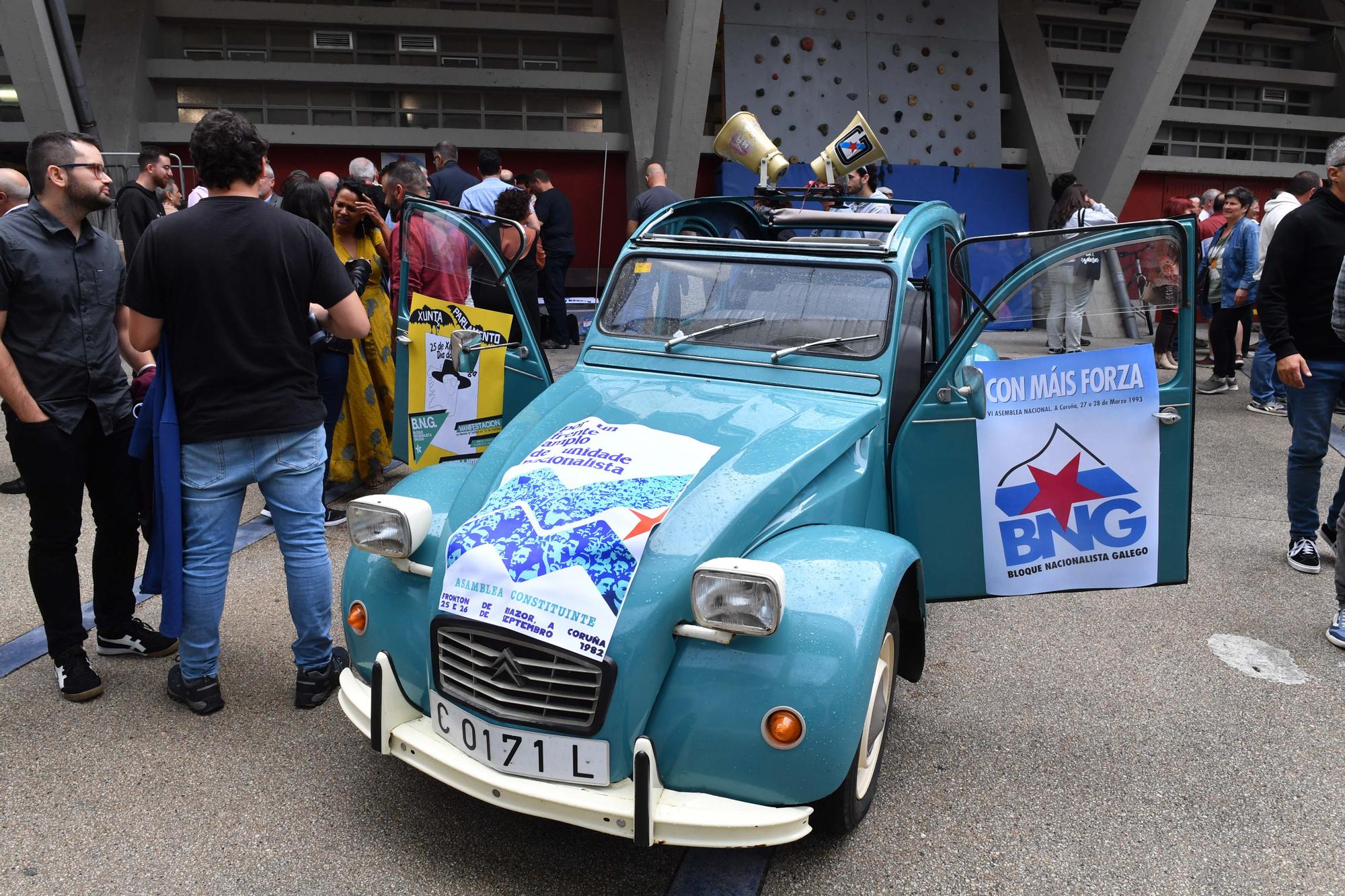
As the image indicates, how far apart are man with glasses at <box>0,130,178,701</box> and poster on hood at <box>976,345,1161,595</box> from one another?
10.3 ft

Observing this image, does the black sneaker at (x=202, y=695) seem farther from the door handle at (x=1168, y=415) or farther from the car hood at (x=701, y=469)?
the door handle at (x=1168, y=415)

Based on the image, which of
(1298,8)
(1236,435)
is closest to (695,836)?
(1236,435)

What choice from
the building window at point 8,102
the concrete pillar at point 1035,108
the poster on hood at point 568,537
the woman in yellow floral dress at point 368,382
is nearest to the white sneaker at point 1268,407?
the concrete pillar at point 1035,108

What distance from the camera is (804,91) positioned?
48.1 ft

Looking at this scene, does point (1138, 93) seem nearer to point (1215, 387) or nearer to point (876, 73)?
point (876, 73)

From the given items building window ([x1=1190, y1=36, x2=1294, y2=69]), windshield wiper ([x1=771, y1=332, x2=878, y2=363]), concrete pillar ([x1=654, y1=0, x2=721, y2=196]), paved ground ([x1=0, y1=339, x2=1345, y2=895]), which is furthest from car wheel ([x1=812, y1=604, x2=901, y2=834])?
building window ([x1=1190, y1=36, x2=1294, y2=69])

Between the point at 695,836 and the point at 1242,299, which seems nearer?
the point at 695,836

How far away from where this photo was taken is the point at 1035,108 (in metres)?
15.7

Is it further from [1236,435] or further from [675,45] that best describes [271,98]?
[1236,435]

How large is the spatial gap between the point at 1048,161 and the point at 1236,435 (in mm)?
8650

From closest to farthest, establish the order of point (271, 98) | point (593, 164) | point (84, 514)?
point (84, 514) → point (271, 98) → point (593, 164)

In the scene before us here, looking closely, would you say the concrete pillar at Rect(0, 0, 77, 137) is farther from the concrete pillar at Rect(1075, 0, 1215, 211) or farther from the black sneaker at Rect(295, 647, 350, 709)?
the concrete pillar at Rect(1075, 0, 1215, 211)

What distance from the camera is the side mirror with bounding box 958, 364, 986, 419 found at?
3547mm

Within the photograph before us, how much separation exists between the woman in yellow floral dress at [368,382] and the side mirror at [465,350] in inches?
49.0
